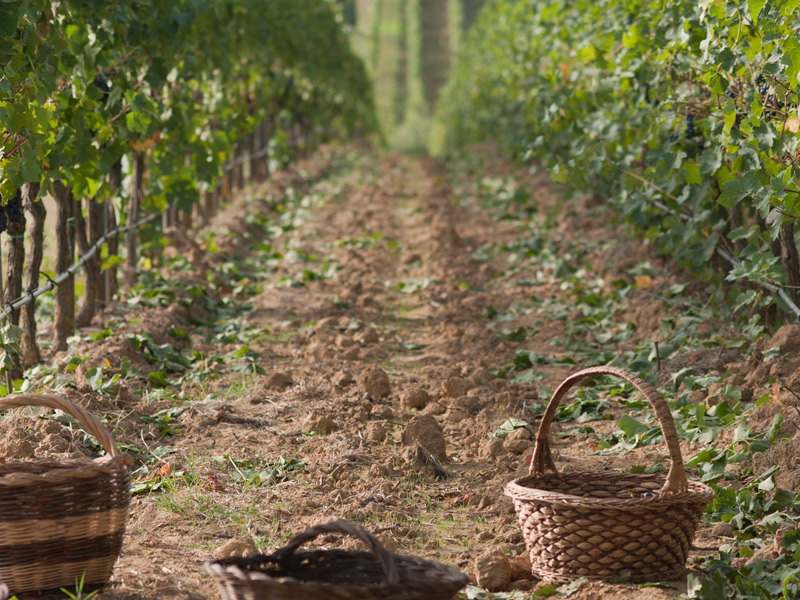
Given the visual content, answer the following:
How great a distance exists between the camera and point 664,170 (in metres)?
5.20

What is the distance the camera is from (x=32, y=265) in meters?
4.99

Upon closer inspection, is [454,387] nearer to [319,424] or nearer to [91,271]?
[319,424]

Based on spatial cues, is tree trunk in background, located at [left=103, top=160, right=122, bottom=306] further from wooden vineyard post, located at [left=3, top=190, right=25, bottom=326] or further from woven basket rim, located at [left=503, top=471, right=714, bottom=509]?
woven basket rim, located at [left=503, top=471, right=714, bottom=509]

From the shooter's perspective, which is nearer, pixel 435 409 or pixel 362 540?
pixel 362 540

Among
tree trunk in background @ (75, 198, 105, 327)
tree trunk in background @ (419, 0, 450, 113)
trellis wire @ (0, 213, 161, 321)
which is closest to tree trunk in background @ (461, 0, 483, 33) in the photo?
tree trunk in background @ (419, 0, 450, 113)

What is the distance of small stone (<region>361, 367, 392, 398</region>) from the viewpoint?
16.1 feet

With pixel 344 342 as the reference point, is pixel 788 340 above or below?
above

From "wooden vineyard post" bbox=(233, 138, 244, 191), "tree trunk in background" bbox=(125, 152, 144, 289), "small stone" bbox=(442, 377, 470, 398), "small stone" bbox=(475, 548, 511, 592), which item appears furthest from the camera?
"wooden vineyard post" bbox=(233, 138, 244, 191)

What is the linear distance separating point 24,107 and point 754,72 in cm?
331

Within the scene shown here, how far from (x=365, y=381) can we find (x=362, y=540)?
8.82 ft

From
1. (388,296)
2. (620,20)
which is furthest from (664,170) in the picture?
(388,296)

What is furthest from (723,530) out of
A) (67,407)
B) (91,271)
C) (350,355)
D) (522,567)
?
(91,271)

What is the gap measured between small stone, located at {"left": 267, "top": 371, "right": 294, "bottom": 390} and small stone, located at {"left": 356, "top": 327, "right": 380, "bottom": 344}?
3.69 ft

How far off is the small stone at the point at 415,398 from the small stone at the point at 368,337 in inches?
51.2
